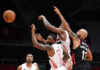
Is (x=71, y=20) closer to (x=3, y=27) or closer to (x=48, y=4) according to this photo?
(x=48, y=4)

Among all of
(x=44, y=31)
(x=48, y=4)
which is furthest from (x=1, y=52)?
(x=48, y=4)

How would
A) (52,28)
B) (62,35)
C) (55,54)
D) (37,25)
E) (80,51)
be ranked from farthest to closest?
(37,25), (80,51), (62,35), (52,28), (55,54)

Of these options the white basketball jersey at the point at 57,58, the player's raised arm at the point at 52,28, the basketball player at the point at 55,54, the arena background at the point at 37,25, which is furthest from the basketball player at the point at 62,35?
the arena background at the point at 37,25

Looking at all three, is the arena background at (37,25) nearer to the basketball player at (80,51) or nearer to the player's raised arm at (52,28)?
the basketball player at (80,51)

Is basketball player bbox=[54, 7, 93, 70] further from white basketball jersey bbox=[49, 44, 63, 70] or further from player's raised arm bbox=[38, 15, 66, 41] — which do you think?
white basketball jersey bbox=[49, 44, 63, 70]

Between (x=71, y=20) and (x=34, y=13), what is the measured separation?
271cm

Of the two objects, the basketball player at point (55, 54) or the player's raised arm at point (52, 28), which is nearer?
the basketball player at point (55, 54)

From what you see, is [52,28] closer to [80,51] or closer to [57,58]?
[57,58]

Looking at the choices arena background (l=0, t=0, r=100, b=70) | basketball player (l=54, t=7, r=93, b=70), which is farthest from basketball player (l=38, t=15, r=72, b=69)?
arena background (l=0, t=0, r=100, b=70)

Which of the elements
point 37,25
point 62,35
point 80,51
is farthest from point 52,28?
point 37,25

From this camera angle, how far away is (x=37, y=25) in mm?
15359

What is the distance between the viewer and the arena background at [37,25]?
513 inches

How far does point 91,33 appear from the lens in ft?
60.3

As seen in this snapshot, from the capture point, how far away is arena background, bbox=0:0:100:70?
13037 mm
